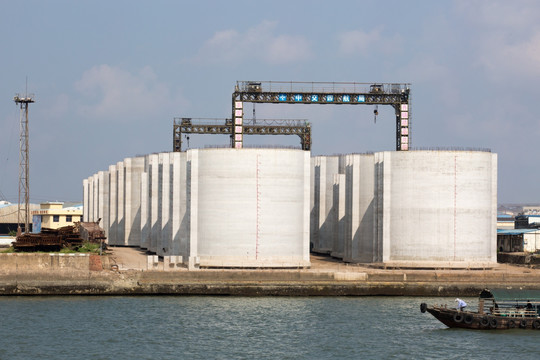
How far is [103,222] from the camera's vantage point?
397 feet

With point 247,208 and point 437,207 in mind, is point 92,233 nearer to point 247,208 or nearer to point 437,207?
point 247,208

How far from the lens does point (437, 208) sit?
8025 cm

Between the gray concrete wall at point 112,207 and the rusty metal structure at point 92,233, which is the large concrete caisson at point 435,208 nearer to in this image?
the rusty metal structure at point 92,233

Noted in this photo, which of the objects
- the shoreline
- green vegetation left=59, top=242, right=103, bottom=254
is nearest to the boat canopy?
the shoreline

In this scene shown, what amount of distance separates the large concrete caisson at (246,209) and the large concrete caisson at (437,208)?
797 centimetres

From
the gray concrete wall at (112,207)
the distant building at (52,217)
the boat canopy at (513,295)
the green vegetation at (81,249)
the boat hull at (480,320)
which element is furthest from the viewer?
the distant building at (52,217)

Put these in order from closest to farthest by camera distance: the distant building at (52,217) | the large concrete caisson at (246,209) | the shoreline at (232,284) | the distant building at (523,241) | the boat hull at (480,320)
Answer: the boat hull at (480,320) < the shoreline at (232,284) < the large concrete caisson at (246,209) < the distant building at (523,241) < the distant building at (52,217)

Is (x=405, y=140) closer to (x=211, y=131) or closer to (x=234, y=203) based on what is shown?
(x=234, y=203)

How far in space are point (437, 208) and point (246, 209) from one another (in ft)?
52.4

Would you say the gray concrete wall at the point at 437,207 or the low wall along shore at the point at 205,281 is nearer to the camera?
the low wall along shore at the point at 205,281

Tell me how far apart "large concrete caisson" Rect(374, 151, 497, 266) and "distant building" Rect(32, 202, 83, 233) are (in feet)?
226

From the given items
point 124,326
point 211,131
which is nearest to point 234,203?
point 124,326

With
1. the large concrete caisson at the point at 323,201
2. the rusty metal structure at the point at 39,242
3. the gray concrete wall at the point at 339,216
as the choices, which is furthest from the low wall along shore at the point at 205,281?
the large concrete caisson at the point at 323,201

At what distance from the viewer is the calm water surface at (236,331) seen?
52.8 meters
